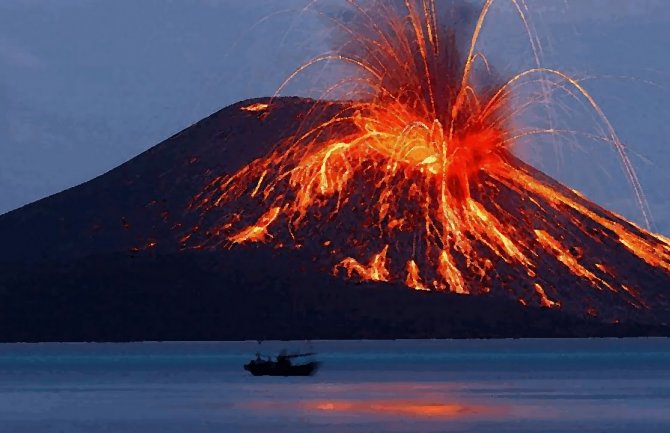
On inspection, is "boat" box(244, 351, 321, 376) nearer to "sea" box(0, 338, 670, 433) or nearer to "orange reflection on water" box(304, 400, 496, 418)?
"sea" box(0, 338, 670, 433)

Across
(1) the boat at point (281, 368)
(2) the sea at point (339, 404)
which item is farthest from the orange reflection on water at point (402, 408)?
(1) the boat at point (281, 368)

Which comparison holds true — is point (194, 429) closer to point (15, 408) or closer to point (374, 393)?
point (15, 408)

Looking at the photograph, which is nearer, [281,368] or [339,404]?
[339,404]

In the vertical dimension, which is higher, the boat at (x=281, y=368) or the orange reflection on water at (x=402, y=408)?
the boat at (x=281, y=368)

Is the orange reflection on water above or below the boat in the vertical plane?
below

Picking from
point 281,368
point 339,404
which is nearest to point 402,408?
point 339,404

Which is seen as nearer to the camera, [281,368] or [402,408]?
[402,408]

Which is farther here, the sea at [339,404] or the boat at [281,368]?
the boat at [281,368]

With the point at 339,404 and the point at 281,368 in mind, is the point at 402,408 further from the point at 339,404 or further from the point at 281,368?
the point at 281,368

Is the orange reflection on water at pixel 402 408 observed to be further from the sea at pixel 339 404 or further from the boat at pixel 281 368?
the boat at pixel 281 368

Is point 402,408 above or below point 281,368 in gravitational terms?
below

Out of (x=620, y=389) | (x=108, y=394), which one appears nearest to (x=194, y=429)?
(x=108, y=394)

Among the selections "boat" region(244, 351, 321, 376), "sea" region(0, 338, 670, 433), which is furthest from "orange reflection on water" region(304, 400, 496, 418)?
"boat" region(244, 351, 321, 376)
